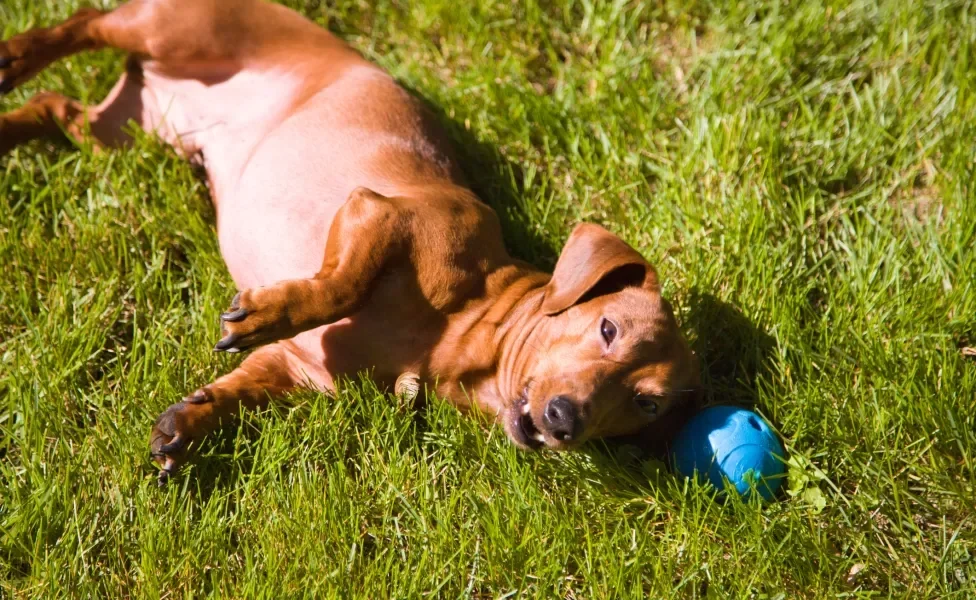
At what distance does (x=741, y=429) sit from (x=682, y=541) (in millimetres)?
480

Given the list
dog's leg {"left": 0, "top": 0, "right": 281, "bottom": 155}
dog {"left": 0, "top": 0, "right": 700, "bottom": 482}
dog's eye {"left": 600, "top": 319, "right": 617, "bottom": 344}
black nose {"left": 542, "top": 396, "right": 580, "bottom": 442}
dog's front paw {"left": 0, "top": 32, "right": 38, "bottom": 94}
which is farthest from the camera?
dog's leg {"left": 0, "top": 0, "right": 281, "bottom": 155}

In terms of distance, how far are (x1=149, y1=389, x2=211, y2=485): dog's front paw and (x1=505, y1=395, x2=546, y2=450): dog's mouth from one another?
114 centimetres

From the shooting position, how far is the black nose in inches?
131

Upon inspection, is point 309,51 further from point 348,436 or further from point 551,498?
point 551,498

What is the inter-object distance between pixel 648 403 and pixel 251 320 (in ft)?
5.03

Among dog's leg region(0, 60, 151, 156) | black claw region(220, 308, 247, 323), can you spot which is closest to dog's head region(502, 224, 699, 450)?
black claw region(220, 308, 247, 323)

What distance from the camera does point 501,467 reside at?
3.59 m

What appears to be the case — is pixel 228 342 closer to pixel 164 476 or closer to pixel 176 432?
pixel 176 432

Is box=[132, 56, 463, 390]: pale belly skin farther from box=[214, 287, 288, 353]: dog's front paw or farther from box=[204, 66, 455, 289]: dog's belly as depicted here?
box=[214, 287, 288, 353]: dog's front paw

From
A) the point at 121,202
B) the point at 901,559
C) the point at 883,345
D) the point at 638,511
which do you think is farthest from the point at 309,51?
the point at 901,559

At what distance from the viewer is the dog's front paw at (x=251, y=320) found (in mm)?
3215

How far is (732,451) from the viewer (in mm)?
3539

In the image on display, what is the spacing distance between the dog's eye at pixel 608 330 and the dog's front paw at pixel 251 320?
3.87 ft

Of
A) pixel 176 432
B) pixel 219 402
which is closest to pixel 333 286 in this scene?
pixel 219 402
